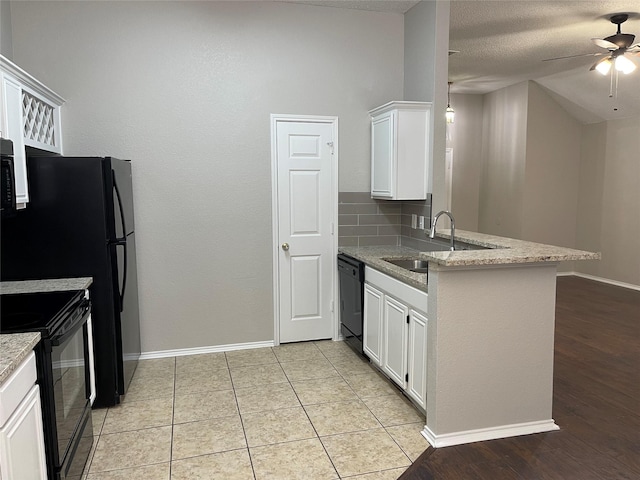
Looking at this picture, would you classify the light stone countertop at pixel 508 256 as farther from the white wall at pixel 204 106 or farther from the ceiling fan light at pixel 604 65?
the ceiling fan light at pixel 604 65

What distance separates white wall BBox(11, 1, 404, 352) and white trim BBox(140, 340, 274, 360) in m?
0.05

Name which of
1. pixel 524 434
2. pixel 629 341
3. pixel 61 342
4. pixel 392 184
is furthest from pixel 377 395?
pixel 629 341

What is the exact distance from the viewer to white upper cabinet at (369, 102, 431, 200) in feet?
13.0

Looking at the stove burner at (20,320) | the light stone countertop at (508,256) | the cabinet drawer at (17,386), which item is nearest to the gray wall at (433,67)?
the light stone countertop at (508,256)

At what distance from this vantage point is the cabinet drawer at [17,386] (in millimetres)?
1586

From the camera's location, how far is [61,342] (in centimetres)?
209

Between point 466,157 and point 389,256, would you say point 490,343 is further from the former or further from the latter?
point 466,157

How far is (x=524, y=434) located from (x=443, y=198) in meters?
1.93

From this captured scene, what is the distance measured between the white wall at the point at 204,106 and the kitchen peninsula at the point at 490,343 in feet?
6.37

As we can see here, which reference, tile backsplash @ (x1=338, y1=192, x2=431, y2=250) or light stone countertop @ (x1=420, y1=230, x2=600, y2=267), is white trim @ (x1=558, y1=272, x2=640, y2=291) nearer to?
tile backsplash @ (x1=338, y1=192, x2=431, y2=250)

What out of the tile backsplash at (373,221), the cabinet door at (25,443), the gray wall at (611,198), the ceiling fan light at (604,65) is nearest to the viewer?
the cabinet door at (25,443)

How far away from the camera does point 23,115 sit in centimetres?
297

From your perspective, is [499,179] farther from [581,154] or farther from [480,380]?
[480,380]

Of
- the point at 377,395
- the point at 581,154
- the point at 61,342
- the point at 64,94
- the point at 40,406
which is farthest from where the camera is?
the point at 581,154
